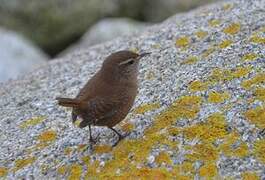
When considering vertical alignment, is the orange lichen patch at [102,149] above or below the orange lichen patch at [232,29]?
below

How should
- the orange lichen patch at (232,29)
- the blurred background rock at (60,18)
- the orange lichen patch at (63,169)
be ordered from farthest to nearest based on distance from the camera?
1. the blurred background rock at (60,18)
2. the orange lichen patch at (232,29)
3. the orange lichen patch at (63,169)

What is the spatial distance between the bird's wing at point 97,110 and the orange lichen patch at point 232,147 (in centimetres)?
92

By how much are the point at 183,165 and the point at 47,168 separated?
3.91 feet

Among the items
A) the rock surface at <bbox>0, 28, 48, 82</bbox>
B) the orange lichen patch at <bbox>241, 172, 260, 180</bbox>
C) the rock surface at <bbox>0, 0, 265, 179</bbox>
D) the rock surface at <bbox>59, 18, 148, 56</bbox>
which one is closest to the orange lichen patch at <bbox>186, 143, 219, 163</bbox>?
the rock surface at <bbox>0, 0, 265, 179</bbox>

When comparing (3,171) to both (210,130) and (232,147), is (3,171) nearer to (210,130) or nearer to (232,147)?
(210,130)

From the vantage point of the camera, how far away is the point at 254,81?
5.81 m

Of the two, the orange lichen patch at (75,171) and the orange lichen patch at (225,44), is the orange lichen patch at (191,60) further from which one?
the orange lichen patch at (75,171)

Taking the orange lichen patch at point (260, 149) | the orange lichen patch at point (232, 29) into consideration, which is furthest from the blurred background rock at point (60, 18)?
the orange lichen patch at point (260, 149)

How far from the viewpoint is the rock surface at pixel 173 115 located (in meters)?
5.17

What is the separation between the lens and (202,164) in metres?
5.07

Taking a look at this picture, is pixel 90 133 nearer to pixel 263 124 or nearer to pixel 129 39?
pixel 263 124

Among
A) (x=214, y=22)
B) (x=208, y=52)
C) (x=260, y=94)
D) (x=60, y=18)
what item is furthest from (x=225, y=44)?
(x=60, y=18)

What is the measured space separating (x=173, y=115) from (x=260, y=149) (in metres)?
0.90

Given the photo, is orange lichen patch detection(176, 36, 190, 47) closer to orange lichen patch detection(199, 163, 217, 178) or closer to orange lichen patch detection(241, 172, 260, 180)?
orange lichen patch detection(199, 163, 217, 178)
